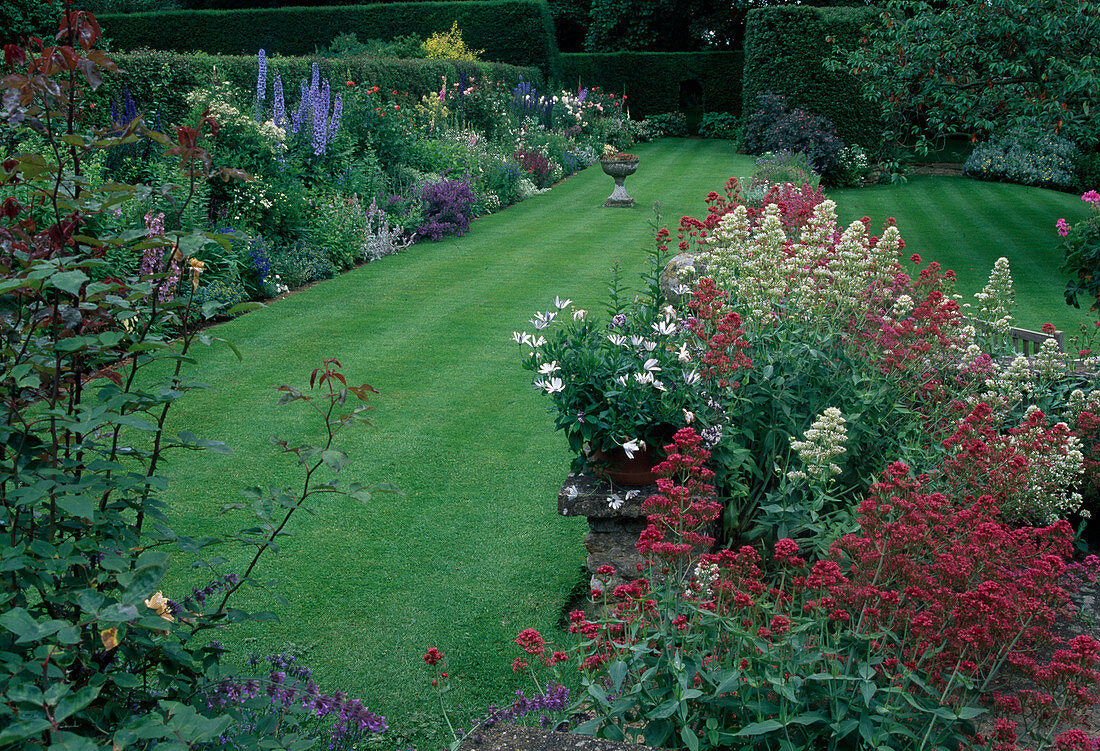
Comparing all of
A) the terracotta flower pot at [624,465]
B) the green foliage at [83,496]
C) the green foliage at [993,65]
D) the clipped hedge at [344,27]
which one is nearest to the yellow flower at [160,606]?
the green foliage at [83,496]

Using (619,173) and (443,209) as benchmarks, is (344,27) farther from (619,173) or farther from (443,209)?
(443,209)

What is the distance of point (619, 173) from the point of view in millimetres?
15062

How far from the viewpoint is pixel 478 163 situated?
15.1 meters

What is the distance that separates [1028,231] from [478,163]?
391 inches

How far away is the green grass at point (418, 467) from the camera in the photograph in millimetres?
3561

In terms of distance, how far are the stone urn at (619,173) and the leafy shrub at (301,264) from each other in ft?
21.4

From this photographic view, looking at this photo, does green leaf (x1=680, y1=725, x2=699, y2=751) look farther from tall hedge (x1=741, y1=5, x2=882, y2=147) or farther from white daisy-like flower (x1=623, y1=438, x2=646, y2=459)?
tall hedge (x1=741, y1=5, x2=882, y2=147)

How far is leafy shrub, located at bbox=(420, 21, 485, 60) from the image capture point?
2352cm

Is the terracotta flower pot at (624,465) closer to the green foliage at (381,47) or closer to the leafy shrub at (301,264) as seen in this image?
the leafy shrub at (301,264)

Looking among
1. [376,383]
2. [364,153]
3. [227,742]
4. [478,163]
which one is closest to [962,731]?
[227,742]

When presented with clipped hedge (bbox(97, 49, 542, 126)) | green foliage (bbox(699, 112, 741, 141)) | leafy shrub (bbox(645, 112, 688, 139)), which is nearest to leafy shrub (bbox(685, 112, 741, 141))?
green foliage (bbox(699, 112, 741, 141))

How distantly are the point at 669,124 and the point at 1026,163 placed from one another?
493 inches

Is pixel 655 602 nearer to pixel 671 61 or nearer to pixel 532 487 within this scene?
pixel 532 487

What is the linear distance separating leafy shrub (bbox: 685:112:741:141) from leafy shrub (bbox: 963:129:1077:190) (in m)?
8.97
